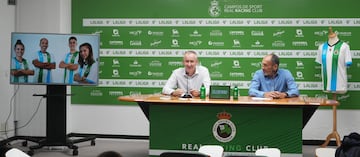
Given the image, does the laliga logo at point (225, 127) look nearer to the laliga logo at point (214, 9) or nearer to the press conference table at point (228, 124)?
the press conference table at point (228, 124)

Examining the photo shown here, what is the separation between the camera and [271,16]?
647 centimetres

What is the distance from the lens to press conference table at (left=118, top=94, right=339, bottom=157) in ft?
14.9

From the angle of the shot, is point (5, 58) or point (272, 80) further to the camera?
point (5, 58)

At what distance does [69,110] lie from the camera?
22.7 feet

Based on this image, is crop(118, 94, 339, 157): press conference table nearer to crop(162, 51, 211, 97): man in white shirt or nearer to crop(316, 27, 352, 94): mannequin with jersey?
crop(162, 51, 211, 97): man in white shirt

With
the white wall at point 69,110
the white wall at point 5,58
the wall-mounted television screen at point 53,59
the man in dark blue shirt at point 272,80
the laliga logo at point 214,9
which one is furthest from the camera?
the laliga logo at point 214,9

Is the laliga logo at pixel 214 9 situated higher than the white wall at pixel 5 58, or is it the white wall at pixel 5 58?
the laliga logo at pixel 214 9

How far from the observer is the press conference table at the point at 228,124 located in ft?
14.9

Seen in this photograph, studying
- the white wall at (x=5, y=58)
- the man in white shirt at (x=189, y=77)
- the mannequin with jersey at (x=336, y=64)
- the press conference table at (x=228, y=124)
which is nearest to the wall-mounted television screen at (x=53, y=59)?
the white wall at (x=5, y=58)

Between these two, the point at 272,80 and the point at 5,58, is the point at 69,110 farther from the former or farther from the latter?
the point at 272,80

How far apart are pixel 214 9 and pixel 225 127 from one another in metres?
2.56

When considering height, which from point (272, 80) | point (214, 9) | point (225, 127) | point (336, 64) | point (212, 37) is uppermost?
point (214, 9)

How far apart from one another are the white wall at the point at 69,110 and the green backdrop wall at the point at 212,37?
0.18 metres

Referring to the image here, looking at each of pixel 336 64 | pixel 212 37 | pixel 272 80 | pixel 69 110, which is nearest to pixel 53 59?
pixel 69 110
